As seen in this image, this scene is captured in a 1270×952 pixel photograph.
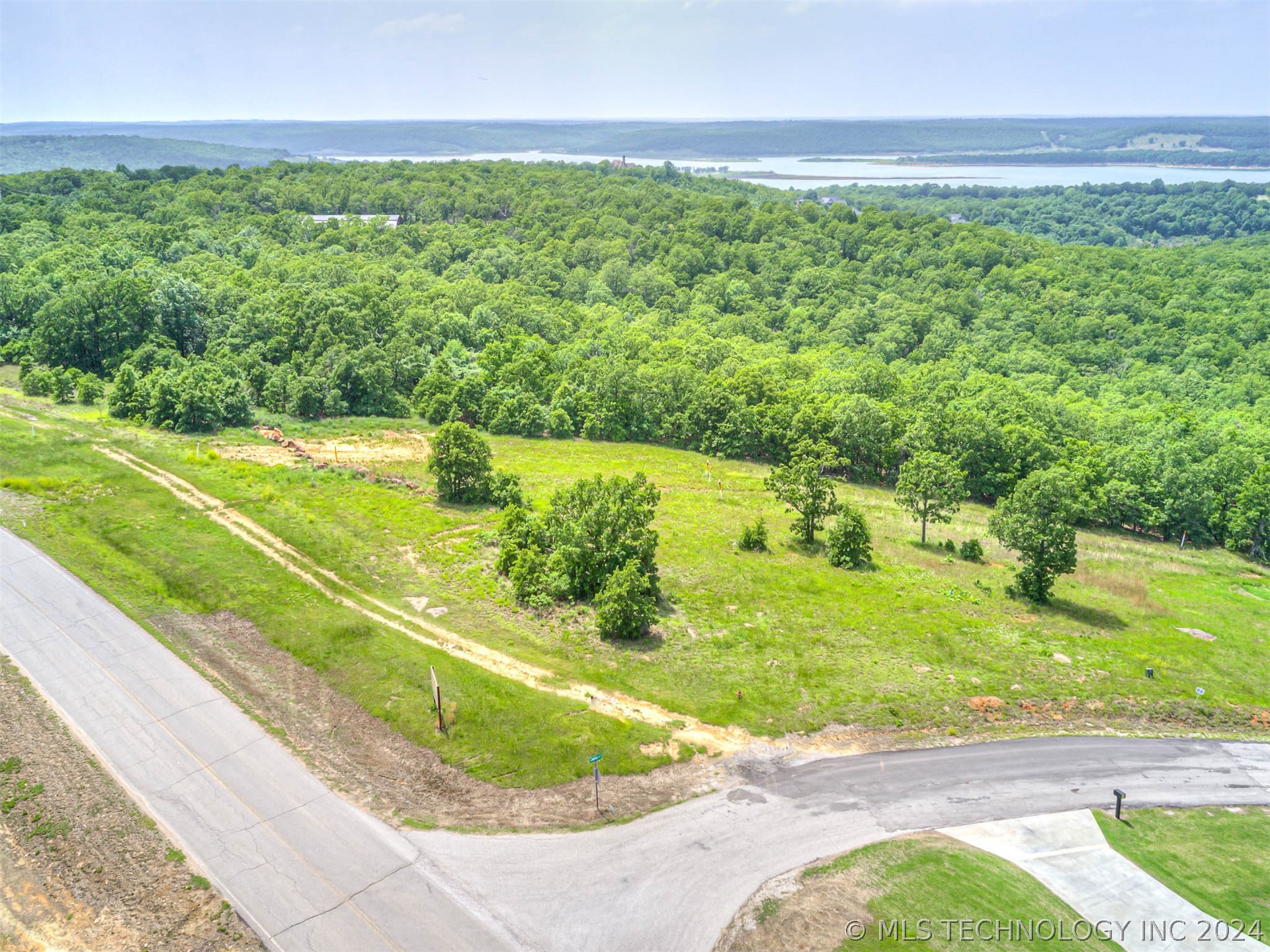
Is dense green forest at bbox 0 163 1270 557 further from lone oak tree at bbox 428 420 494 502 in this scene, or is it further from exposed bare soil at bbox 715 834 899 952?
exposed bare soil at bbox 715 834 899 952

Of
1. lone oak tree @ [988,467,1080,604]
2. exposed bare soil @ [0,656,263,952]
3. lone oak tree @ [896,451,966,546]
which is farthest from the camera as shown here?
lone oak tree @ [896,451,966,546]

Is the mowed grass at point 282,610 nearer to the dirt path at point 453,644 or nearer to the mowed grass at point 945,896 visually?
the dirt path at point 453,644

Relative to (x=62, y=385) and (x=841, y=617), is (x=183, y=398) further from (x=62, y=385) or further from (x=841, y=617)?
(x=841, y=617)

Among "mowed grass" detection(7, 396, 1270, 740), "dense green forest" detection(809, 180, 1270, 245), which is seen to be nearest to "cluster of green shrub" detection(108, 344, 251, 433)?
"mowed grass" detection(7, 396, 1270, 740)

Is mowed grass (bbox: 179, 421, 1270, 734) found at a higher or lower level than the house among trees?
lower

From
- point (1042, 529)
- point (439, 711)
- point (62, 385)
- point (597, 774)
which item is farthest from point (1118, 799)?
point (62, 385)

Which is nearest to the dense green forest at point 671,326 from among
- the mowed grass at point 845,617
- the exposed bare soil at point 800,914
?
the mowed grass at point 845,617

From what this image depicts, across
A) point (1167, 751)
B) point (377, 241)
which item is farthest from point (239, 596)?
point (377, 241)

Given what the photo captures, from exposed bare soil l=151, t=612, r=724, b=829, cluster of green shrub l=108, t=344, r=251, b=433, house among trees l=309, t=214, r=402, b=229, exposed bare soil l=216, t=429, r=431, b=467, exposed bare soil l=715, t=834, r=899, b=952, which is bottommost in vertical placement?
exposed bare soil l=715, t=834, r=899, b=952
